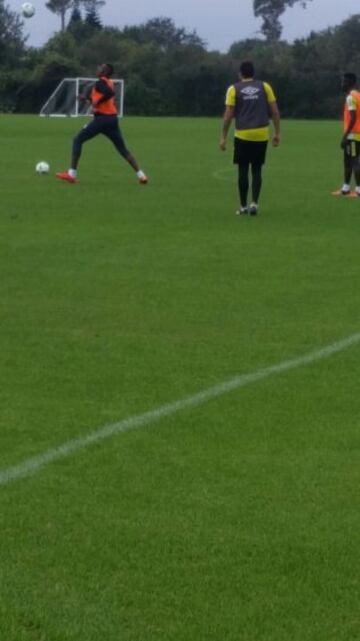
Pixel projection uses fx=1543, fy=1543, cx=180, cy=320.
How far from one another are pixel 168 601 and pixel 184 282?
25.4ft

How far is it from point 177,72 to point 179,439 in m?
84.7

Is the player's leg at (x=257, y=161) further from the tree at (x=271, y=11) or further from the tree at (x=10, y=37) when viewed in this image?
the tree at (x=271, y=11)

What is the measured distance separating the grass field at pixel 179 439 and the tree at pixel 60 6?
151m

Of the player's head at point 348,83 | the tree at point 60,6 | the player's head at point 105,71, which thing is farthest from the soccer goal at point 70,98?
the tree at point 60,6

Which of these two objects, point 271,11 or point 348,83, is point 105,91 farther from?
point 271,11

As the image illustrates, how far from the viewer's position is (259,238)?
16.2 metres

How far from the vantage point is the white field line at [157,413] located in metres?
6.84

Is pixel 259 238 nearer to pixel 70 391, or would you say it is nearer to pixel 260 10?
pixel 70 391

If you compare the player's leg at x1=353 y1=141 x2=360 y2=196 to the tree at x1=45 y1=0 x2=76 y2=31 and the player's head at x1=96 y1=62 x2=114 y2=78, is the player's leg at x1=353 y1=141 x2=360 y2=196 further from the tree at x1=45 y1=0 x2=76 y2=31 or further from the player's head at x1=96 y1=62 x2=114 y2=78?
the tree at x1=45 y1=0 x2=76 y2=31

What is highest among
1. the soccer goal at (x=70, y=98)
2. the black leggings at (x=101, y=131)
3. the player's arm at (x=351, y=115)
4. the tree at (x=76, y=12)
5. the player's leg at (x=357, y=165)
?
the tree at (x=76, y=12)

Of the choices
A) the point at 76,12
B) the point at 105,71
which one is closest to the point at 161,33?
the point at 76,12

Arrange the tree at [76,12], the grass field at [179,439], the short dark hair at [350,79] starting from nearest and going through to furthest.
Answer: the grass field at [179,439] → the short dark hair at [350,79] → the tree at [76,12]

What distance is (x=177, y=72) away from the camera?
90688mm

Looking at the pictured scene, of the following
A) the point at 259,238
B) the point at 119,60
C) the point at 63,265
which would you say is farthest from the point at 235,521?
the point at 119,60
